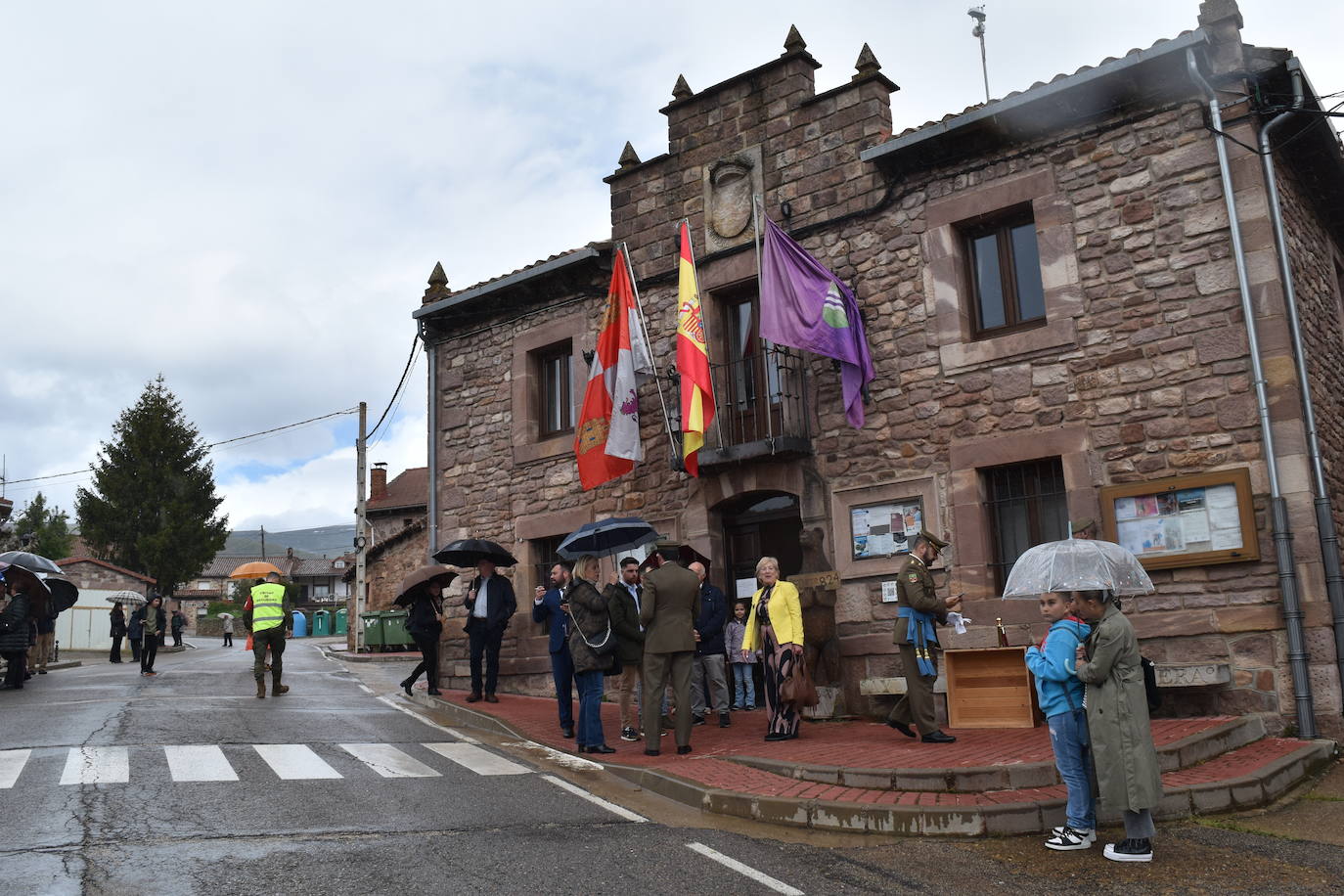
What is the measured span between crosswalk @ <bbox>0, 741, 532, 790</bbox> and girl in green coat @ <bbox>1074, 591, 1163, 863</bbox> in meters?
4.57

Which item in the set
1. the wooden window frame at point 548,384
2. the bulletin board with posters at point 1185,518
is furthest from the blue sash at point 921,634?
the wooden window frame at point 548,384

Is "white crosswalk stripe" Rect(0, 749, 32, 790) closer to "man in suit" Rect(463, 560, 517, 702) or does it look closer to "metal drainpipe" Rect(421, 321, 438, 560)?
"man in suit" Rect(463, 560, 517, 702)

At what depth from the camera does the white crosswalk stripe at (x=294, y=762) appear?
7.96 meters

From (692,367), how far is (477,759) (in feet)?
16.6

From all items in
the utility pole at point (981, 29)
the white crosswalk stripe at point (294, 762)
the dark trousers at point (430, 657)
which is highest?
the utility pole at point (981, 29)

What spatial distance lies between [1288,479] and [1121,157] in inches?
135

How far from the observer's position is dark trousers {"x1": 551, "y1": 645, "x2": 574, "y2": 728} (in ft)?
34.1

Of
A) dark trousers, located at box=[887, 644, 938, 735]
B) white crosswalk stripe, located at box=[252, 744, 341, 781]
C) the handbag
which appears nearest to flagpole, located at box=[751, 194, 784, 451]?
the handbag

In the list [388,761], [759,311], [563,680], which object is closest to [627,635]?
[563,680]

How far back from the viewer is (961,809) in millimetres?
6527

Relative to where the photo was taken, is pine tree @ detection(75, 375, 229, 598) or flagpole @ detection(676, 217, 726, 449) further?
pine tree @ detection(75, 375, 229, 598)

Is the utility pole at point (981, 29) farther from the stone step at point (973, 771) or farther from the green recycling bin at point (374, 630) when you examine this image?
the green recycling bin at point (374, 630)

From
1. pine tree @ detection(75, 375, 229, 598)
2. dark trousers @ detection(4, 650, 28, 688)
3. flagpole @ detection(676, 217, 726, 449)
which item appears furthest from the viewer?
pine tree @ detection(75, 375, 229, 598)

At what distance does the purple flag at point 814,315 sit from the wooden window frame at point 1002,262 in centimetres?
121
